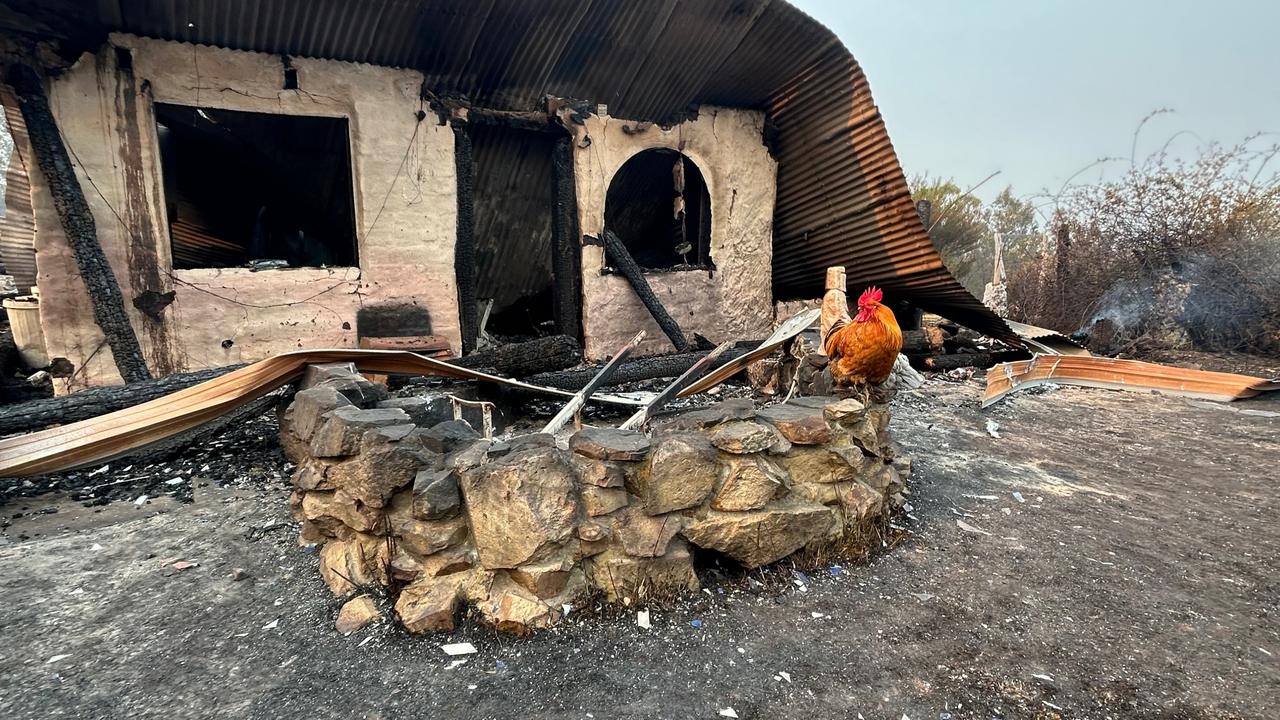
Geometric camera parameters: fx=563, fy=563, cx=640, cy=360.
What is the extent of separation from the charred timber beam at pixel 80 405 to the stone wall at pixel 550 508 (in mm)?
2431

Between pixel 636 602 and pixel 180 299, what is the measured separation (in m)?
5.93

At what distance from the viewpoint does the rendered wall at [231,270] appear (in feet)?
17.3

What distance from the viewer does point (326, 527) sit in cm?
290

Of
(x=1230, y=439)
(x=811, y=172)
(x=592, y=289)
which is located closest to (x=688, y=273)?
(x=592, y=289)

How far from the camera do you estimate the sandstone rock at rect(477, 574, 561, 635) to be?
2.32 m

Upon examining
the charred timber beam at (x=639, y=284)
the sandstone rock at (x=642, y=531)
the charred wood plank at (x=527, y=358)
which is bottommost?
the sandstone rock at (x=642, y=531)

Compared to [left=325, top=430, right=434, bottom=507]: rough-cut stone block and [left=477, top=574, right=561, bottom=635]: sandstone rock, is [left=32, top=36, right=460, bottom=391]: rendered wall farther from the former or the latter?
[left=477, top=574, right=561, bottom=635]: sandstone rock

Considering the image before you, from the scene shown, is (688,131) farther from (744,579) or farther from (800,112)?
(744,579)

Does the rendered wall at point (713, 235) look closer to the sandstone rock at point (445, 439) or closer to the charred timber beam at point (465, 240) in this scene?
the charred timber beam at point (465, 240)

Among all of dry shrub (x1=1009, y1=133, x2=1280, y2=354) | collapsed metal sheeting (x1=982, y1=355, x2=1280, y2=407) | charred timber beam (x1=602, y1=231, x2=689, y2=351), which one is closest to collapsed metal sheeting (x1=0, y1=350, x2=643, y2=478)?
charred timber beam (x1=602, y1=231, x2=689, y2=351)

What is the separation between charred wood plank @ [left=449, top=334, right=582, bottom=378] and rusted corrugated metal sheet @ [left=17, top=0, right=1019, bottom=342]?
341 centimetres

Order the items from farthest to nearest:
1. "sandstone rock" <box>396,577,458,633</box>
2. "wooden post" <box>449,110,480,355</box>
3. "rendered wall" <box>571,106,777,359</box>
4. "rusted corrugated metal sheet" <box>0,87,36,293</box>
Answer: "rendered wall" <box>571,106,777,359</box> < "wooden post" <box>449,110,480,355</box> < "rusted corrugated metal sheet" <box>0,87,36,293</box> < "sandstone rock" <box>396,577,458,633</box>

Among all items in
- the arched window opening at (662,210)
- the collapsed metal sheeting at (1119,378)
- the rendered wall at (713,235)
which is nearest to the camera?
the collapsed metal sheeting at (1119,378)

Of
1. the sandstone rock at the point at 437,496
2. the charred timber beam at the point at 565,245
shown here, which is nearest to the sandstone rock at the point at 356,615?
the sandstone rock at the point at 437,496
